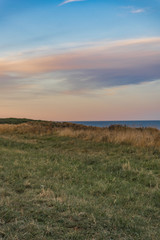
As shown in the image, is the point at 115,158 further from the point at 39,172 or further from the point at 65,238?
the point at 65,238

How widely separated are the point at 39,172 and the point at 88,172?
1679 millimetres

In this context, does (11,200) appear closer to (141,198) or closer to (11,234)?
(11,234)

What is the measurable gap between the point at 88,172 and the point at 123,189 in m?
2.15

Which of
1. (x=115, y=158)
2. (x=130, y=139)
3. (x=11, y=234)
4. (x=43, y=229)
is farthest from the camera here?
(x=130, y=139)

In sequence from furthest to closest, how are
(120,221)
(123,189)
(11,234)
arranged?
(123,189) < (120,221) < (11,234)

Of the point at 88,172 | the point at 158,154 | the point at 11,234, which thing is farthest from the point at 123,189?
the point at 158,154

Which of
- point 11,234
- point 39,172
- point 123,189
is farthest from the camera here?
point 39,172

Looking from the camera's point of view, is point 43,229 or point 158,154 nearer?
point 43,229

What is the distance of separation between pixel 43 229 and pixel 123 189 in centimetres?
339

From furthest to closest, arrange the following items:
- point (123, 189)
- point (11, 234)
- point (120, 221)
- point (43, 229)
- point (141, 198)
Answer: point (123, 189)
point (141, 198)
point (120, 221)
point (43, 229)
point (11, 234)

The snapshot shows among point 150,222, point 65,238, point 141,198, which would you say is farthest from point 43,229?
point 141,198

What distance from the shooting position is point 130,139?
1495cm

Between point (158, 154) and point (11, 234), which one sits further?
point (158, 154)

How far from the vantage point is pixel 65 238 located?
Answer: 3539 mm
